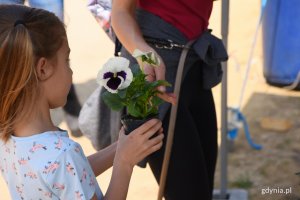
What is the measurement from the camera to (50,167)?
4.49 feet

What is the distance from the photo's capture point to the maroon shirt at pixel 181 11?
1883 millimetres

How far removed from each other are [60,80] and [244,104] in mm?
3258

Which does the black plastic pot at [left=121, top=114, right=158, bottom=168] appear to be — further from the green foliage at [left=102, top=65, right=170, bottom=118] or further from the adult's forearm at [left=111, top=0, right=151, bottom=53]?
the adult's forearm at [left=111, top=0, right=151, bottom=53]

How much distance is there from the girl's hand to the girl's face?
0.73 feet

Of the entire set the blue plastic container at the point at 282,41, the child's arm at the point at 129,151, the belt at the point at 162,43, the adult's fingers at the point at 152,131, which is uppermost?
the belt at the point at 162,43

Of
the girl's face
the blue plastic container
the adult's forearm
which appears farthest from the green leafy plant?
the blue plastic container

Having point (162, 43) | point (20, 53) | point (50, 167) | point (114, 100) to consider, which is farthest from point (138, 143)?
point (162, 43)

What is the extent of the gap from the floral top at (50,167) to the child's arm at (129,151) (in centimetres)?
9

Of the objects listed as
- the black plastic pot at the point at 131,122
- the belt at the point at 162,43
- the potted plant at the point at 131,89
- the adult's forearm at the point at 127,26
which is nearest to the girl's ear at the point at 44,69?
Answer: the potted plant at the point at 131,89

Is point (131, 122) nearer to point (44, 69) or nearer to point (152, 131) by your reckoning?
point (152, 131)

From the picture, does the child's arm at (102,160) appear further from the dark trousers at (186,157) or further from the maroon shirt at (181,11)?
the maroon shirt at (181,11)

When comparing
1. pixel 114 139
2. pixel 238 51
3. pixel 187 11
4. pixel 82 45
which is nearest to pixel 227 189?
pixel 114 139

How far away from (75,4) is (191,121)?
5681mm

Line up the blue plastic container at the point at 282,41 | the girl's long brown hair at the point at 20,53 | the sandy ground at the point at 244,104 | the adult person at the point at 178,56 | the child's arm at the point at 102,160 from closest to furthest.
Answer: the girl's long brown hair at the point at 20,53, the child's arm at the point at 102,160, the adult person at the point at 178,56, the sandy ground at the point at 244,104, the blue plastic container at the point at 282,41
